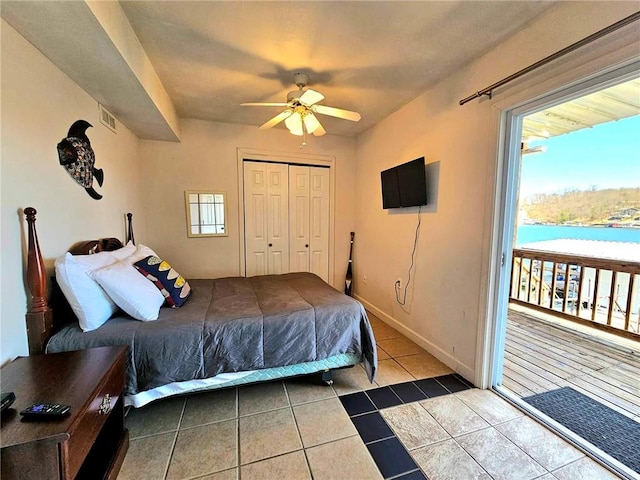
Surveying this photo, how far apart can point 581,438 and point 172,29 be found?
11.8ft

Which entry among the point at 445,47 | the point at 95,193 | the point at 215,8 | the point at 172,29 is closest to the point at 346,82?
the point at 445,47

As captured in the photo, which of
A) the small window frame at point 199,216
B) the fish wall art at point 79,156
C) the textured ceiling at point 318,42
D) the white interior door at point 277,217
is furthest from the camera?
the white interior door at point 277,217

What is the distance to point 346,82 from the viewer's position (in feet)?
7.93

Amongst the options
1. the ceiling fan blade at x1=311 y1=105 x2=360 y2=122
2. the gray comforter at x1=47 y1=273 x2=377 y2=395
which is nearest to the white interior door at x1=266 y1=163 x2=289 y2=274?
the gray comforter at x1=47 y1=273 x2=377 y2=395

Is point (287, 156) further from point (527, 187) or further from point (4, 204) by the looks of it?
point (527, 187)

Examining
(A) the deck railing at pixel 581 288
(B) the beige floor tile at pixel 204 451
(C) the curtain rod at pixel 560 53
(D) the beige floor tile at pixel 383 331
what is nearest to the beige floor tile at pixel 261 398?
(B) the beige floor tile at pixel 204 451

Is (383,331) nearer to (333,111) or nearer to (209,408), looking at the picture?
(209,408)

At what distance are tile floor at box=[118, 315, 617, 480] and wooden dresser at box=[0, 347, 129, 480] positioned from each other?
15 centimetres

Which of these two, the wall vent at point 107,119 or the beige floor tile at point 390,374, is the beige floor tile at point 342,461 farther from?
the wall vent at point 107,119

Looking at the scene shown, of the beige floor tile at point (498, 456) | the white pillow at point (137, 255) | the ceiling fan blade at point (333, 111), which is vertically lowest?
the beige floor tile at point (498, 456)

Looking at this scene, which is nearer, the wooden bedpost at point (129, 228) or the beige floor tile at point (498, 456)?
the beige floor tile at point (498, 456)

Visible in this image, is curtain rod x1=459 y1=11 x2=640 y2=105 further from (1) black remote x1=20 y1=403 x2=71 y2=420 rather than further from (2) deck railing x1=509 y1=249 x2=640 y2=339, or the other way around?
(1) black remote x1=20 y1=403 x2=71 y2=420

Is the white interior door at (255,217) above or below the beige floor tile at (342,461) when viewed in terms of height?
above

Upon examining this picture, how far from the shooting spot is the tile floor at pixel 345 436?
4.53 feet
